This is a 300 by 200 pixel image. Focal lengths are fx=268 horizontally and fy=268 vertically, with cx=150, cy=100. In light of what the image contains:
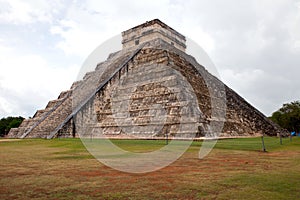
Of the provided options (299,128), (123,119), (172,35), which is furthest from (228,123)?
(299,128)

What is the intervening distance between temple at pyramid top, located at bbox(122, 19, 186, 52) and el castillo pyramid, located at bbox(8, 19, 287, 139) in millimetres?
1454

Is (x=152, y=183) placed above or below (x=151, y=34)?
below

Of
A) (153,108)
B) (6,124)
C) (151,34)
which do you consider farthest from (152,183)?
(6,124)

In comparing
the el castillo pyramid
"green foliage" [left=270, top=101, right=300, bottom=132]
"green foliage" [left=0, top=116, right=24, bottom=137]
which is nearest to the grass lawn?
the el castillo pyramid

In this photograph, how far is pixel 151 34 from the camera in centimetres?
2550

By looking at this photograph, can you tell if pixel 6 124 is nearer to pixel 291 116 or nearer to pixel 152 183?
pixel 291 116

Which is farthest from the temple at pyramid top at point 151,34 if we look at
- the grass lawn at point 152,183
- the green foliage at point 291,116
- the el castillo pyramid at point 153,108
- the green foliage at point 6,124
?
the green foliage at point 6,124

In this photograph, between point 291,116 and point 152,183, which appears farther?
point 291,116

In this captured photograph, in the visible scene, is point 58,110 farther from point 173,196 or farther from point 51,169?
point 173,196

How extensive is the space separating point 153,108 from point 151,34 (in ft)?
37.2

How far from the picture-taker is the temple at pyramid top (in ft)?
83.5

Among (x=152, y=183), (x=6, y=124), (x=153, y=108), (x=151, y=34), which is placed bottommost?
(x=152, y=183)

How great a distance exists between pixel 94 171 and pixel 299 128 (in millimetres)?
34639

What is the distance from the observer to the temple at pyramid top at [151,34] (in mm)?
25453
